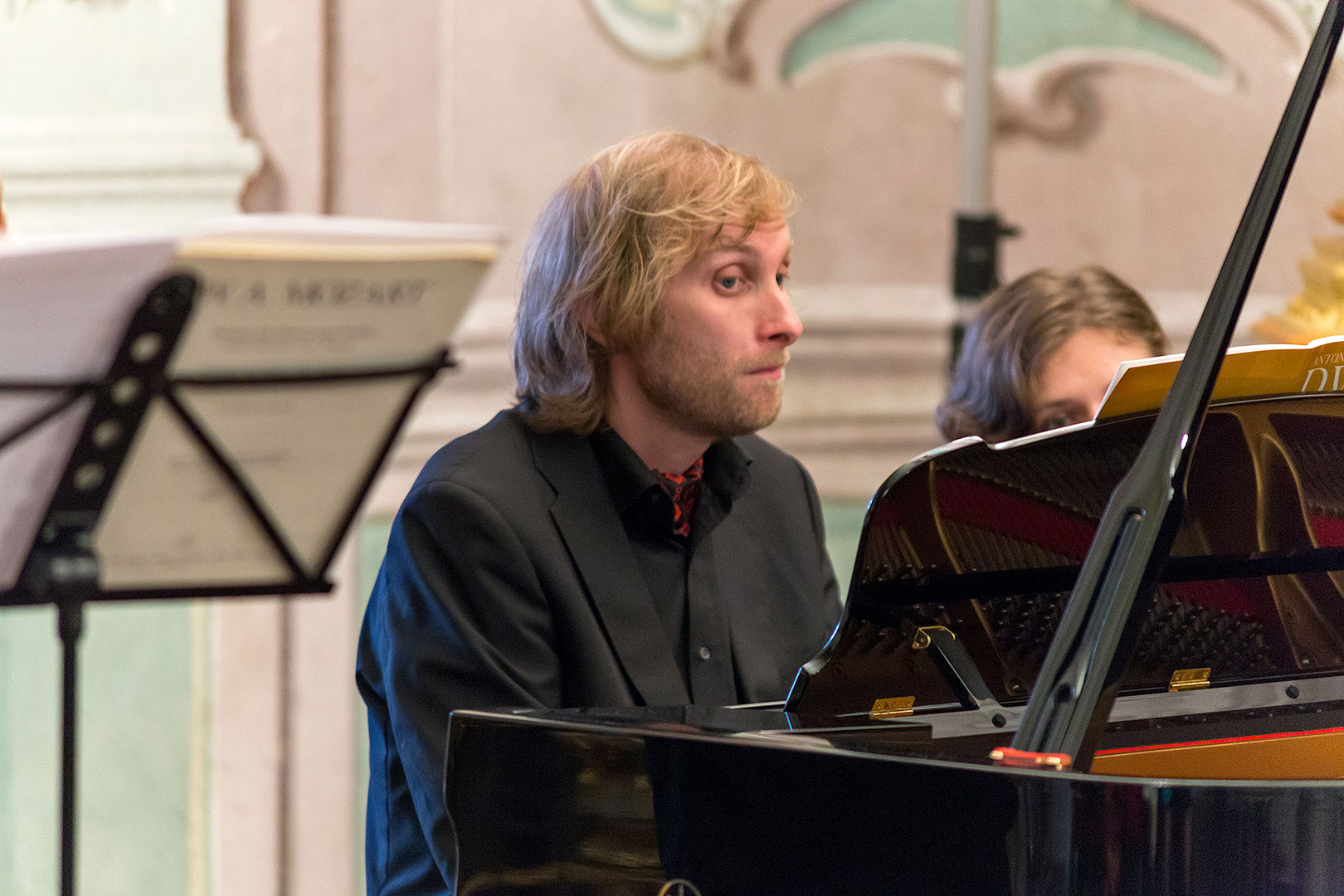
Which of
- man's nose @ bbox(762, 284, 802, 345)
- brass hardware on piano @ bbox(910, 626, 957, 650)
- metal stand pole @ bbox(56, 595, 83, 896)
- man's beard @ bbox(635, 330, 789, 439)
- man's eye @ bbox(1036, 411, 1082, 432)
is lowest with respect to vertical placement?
metal stand pole @ bbox(56, 595, 83, 896)

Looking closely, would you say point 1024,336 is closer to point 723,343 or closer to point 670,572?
point 723,343

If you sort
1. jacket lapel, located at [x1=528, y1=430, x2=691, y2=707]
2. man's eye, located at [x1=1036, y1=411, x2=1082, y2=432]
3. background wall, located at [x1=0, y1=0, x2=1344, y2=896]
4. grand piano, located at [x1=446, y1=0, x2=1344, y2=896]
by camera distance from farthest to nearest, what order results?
background wall, located at [x1=0, y1=0, x2=1344, y2=896] < man's eye, located at [x1=1036, y1=411, x2=1082, y2=432] < jacket lapel, located at [x1=528, y1=430, x2=691, y2=707] < grand piano, located at [x1=446, y1=0, x2=1344, y2=896]

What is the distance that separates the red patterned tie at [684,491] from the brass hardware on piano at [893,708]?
0.47 meters

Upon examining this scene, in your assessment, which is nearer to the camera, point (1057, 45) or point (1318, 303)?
point (1318, 303)

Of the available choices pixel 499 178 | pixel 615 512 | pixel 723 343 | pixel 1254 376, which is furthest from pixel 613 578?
pixel 499 178

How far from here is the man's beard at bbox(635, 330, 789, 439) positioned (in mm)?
1993

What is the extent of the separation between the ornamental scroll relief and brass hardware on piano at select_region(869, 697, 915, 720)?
2.27 m

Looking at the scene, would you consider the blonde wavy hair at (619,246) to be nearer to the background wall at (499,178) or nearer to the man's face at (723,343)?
the man's face at (723,343)

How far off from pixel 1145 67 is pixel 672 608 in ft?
7.91

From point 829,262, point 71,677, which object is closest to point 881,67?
point 829,262

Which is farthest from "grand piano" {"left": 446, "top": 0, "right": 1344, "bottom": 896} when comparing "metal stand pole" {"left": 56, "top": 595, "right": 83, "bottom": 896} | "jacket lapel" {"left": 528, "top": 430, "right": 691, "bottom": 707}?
"metal stand pole" {"left": 56, "top": 595, "right": 83, "bottom": 896}

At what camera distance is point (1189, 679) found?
179 cm

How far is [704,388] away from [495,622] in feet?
1.39

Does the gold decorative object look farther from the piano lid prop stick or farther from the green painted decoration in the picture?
the piano lid prop stick
